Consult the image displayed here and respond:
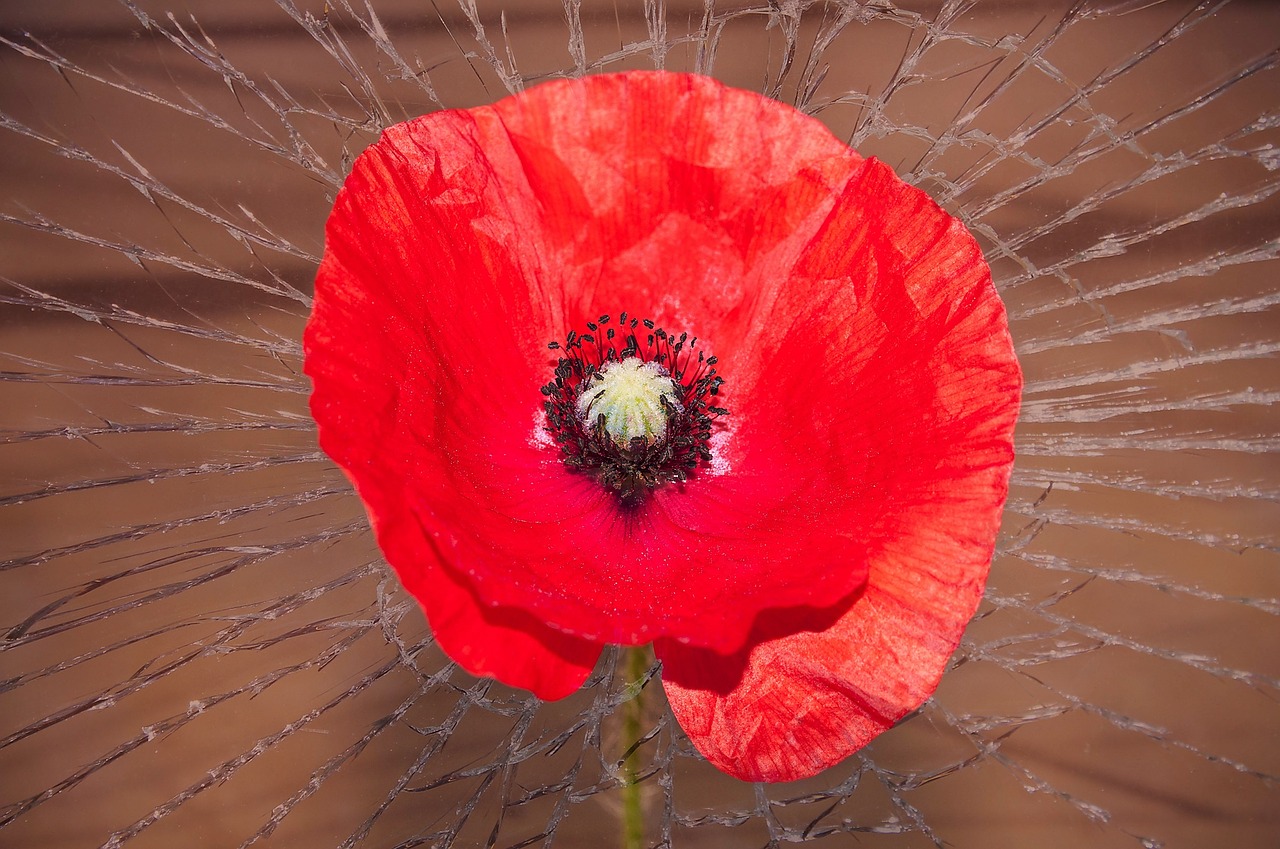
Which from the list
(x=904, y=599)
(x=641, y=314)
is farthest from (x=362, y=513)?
(x=904, y=599)

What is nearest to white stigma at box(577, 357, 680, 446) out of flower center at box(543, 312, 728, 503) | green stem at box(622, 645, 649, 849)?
flower center at box(543, 312, 728, 503)

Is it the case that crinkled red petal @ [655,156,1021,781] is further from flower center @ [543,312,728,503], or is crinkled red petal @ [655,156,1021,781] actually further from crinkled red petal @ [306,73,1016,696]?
flower center @ [543,312,728,503]

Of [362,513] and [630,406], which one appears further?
[362,513]

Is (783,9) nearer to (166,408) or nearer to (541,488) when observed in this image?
(541,488)

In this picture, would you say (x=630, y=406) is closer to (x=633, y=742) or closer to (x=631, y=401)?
A: (x=631, y=401)

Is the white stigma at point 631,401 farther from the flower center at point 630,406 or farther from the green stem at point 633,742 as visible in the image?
the green stem at point 633,742

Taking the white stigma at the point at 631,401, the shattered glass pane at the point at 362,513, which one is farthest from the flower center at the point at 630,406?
the shattered glass pane at the point at 362,513

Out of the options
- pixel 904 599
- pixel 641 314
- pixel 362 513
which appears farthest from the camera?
pixel 362 513
